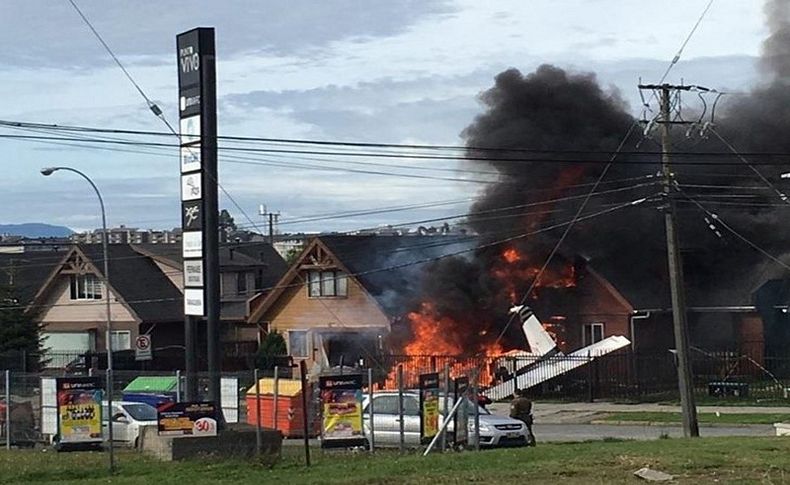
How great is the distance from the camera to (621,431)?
117 ft

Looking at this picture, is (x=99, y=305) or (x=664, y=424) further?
(x=99, y=305)

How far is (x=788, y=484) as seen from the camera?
1573cm

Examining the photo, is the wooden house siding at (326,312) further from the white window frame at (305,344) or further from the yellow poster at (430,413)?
the yellow poster at (430,413)

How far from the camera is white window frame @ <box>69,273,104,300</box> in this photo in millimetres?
63294

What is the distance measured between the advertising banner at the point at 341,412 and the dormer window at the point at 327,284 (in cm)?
3391

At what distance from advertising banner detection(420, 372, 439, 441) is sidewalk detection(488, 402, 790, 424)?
14999 mm

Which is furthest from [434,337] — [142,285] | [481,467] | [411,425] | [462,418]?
[481,467]

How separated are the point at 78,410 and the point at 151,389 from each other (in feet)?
39.5

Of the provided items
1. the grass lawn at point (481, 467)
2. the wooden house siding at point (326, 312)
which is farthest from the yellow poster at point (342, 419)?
the wooden house siding at point (326, 312)

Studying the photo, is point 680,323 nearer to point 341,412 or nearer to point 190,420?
point 341,412

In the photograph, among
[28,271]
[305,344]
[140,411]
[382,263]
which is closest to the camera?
[140,411]

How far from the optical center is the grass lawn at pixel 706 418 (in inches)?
1475

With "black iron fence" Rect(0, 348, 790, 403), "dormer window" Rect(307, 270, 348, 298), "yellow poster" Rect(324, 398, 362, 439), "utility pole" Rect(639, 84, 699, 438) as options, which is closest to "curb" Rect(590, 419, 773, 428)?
"utility pole" Rect(639, 84, 699, 438)

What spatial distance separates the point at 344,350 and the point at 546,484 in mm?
41472
